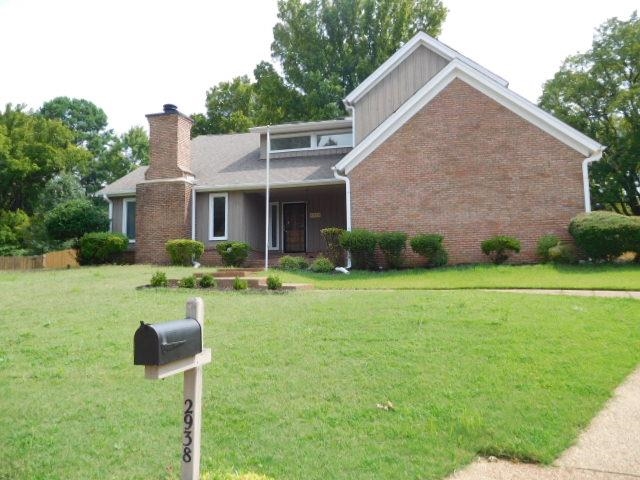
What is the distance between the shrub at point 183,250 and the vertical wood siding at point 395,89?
757 cm

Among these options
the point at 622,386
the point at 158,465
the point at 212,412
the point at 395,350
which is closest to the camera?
the point at 158,465

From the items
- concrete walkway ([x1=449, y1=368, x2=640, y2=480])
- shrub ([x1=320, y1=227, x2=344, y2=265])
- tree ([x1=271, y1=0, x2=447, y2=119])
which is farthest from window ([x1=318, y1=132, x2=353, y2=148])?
concrete walkway ([x1=449, y1=368, x2=640, y2=480])

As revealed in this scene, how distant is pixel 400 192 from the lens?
17.3m

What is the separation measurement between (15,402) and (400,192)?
536 inches

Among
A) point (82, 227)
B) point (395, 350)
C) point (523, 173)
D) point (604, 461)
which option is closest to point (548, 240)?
point (523, 173)

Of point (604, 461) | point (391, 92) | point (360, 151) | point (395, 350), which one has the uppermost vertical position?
point (391, 92)

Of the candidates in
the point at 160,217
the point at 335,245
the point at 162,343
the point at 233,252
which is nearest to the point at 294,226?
the point at 233,252

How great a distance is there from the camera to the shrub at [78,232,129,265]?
1994cm

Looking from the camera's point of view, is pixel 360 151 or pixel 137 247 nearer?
pixel 360 151

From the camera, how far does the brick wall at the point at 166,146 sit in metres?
20.5

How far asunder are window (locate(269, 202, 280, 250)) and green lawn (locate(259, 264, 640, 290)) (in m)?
6.66

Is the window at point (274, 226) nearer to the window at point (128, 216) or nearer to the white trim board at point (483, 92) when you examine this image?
the white trim board at point (483, 92)

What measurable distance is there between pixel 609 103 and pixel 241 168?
868 inches

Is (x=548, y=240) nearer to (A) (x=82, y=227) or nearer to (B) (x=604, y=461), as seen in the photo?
(B) (x=604, y=461)
